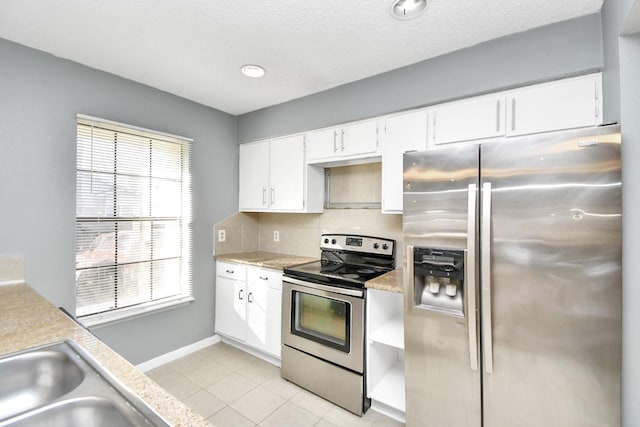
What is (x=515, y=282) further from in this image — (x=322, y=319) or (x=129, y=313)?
(x=129, y=313)

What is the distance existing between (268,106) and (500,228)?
2.46 metres

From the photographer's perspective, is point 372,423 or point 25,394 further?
point 372,423

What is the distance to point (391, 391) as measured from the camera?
207 cm

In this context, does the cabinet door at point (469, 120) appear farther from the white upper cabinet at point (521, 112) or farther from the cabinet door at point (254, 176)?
the cabinet door at point (254, 176)

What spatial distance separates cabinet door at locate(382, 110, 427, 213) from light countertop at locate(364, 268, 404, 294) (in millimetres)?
500

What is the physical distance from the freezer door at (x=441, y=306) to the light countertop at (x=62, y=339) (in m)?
1.35

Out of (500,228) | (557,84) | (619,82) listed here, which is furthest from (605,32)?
(500,228)

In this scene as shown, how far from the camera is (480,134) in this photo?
6.34ft

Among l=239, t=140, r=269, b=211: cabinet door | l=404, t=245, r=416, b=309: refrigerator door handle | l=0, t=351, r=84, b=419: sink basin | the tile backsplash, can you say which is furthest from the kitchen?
l=0, t=351, r=84, b=419: sink basin

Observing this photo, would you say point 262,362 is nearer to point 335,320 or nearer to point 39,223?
point 335,320

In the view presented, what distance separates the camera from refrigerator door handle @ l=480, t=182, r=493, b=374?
151 centimetres

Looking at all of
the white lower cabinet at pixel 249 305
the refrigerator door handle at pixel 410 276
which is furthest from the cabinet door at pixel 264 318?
the refrigerator door handle at pixel 410 276

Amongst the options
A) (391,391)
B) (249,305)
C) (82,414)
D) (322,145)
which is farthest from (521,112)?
(249,305)

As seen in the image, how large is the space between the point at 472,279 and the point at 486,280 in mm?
63
